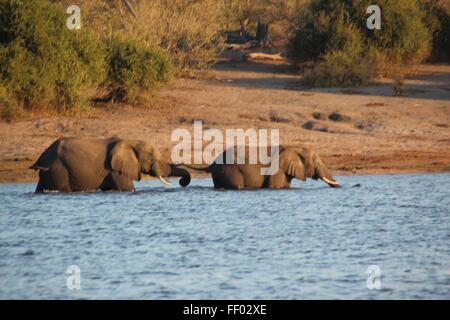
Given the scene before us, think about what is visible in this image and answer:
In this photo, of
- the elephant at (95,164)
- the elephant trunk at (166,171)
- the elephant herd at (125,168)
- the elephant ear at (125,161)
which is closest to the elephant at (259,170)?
the elephant herd at (125,168)

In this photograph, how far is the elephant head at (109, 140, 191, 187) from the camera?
18733 millimetres

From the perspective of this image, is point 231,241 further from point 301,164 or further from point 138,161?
point 301,164

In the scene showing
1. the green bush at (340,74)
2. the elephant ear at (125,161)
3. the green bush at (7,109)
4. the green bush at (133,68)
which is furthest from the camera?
the green bush at (340,74)

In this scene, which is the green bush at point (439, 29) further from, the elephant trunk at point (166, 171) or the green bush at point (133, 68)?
the elephant trunk at point (166, 171)

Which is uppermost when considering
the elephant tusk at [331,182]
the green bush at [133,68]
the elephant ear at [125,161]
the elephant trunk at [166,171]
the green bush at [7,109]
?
the green bush at [133,68]

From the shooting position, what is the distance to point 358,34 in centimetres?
3116

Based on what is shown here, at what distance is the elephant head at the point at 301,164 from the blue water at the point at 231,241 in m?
0.35

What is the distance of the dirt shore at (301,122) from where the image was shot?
2195cm

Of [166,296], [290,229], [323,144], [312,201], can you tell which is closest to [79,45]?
[323,144]

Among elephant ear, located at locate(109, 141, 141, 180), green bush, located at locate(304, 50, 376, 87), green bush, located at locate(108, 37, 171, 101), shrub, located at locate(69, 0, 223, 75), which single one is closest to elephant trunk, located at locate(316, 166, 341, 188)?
elephant ear, located at locate(109, 141, 141, 180)

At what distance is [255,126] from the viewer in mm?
23844

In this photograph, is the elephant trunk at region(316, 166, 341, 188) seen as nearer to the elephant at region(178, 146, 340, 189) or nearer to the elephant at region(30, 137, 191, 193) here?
the elephant at region(178, 146, 340, 189)

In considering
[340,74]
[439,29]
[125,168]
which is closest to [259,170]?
[125,168]
